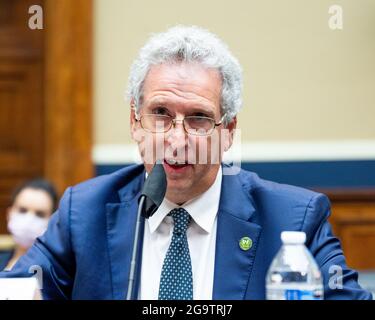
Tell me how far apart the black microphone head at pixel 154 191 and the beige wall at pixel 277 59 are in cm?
289

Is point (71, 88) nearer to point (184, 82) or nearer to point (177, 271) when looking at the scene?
point (184, 82)

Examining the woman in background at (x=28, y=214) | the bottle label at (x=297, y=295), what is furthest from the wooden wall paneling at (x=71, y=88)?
the bottle label at (x=297, y=295)

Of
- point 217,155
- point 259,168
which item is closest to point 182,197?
point 217,155

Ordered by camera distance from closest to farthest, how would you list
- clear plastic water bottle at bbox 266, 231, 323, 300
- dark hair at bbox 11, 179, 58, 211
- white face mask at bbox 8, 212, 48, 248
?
1. clear plastic water bottle at bbox 266, 231, 323, 300
2. white face mask at bbox 8, 212, 48, 248
3. dark hair at bbox 11, 179, 58, 211

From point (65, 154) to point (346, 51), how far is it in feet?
5.06

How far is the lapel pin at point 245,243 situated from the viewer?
2229 mm

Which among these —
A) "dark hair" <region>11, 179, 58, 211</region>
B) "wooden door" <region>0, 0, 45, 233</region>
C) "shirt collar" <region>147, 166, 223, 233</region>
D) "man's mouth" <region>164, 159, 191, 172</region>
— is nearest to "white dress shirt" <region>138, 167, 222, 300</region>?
"shirt collar" <region>147, 166, 223, 233</region>

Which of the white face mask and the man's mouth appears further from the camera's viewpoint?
the white face mask

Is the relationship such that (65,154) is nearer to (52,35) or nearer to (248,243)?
(52,35)

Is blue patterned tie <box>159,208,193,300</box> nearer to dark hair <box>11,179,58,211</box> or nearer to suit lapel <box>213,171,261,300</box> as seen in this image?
suit lapel <box>213,171,261,300</box>

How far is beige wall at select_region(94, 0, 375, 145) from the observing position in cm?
469

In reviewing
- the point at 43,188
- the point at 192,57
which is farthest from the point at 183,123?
the point at 43,188

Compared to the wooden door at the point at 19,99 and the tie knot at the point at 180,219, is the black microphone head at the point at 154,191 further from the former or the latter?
the wooden door at the point at 19,99

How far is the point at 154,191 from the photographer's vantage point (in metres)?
1.80
